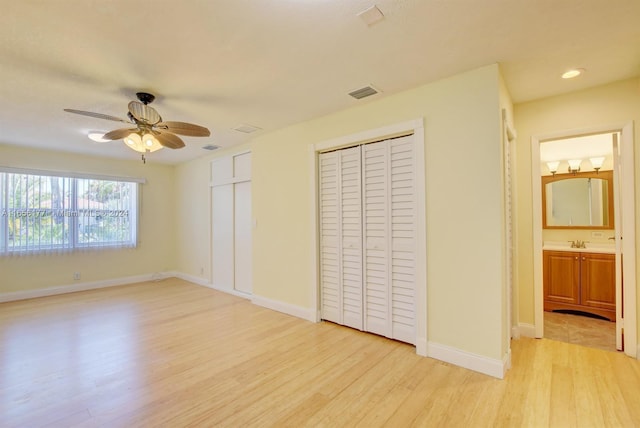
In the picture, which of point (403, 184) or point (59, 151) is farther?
point (59, 151)

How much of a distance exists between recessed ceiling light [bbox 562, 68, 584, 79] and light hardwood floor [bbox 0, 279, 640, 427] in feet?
8.19

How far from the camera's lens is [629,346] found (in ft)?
8.64

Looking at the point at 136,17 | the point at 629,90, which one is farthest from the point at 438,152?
the point at 136,17

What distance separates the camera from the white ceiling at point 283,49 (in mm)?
1719

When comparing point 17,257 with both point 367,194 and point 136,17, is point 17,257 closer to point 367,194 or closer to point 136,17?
point 136,17

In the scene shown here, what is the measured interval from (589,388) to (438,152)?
212 centimetres

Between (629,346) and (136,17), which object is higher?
(136,17)

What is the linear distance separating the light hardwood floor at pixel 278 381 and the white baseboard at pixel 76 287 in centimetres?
173

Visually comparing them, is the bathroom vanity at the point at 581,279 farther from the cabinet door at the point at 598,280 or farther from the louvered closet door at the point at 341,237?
the louvered closet door at the point at 341,237

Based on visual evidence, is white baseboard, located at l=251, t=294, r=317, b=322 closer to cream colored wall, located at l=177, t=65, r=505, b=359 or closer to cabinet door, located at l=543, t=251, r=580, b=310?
cream colored wall, located at l=177, t=65, r=505, b=359

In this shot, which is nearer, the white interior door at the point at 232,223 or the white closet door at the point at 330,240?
the white closet door at the point at 330,240

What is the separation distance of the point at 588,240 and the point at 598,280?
0.69m

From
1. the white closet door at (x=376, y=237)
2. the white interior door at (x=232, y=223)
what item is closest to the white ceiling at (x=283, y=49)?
the white closet door at (x=376, y=237)

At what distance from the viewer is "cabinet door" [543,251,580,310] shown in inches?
150
